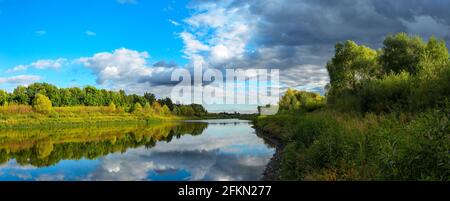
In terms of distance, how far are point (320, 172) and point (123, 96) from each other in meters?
115

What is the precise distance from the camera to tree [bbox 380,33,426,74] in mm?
37878

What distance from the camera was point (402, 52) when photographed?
3897 centimetres

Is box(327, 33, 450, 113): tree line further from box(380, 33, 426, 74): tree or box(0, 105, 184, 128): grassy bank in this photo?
box(0, 105, 184, 128): grassy bank

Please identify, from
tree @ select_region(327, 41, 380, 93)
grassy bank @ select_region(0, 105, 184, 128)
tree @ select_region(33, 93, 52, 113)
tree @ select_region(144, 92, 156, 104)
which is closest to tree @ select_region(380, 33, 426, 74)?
tree @ select_region(327, 41, 380, 93)

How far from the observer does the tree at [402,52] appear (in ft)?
124

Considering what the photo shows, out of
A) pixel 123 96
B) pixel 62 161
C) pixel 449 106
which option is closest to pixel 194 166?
pixel 62 161

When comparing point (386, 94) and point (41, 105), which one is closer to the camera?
point (386, 94)

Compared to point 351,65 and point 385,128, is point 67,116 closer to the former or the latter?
point 351,65
